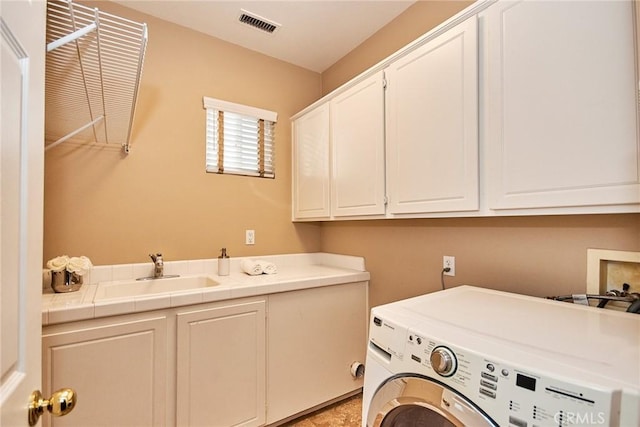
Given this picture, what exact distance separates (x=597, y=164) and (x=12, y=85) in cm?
154

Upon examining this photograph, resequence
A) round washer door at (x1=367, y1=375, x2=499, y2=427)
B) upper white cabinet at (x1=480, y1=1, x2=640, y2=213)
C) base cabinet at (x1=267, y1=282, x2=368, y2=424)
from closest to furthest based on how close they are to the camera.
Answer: round washer door at (x1=367, y1=375, x2=499, y2=427)
upper white cabinet at (x1=480, y1=1, x2=640, y2=213)
base cabinet at (x1=267, y1=282, x2=368, y2=424)

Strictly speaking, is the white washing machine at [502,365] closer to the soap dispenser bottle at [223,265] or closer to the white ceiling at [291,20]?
the soap dispenser bottle at [223,265]

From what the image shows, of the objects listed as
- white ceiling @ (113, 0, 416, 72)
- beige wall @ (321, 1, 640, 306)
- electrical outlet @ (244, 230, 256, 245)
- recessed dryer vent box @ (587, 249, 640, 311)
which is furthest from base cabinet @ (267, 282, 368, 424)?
white ceiling @ (113, 0, 416, 72)

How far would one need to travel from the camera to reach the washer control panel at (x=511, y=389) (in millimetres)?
606

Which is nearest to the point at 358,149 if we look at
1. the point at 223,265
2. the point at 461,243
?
the point at 461,243

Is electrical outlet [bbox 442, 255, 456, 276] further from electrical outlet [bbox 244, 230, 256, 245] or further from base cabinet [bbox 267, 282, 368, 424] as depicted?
electrical outlet [bbox 244, 230, 256, 245]

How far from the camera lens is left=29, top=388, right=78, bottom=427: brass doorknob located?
601 mm

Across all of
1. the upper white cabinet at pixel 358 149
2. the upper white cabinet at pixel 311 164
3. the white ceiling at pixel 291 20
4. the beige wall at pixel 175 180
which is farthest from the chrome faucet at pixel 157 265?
the white ceiling at pixel 291 20

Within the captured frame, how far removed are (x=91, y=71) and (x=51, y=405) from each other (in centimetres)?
125

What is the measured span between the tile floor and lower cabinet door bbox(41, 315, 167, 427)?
885 millimetres

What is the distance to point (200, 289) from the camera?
1.63 metres

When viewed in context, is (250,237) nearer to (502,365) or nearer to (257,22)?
(257,22)

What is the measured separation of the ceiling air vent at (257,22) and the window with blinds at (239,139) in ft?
1.88

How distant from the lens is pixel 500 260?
4.95ft
